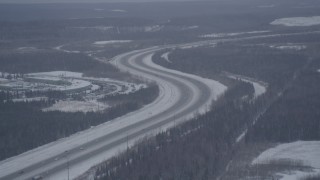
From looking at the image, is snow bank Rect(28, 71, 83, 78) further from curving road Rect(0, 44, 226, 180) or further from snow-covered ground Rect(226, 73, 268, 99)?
snow-covered ground Rect(226, 73, 268, 99)

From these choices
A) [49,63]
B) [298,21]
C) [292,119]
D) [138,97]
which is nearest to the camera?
[292,119]

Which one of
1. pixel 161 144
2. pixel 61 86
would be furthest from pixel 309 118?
pixel 61 86

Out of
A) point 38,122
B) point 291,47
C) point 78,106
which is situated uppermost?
point 38,122

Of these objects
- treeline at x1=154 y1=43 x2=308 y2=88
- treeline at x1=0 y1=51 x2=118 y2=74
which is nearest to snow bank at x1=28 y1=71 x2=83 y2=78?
treeline at x1=0 y1=51 x2=118 y2=74

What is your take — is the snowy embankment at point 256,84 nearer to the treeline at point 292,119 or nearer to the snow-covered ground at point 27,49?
the treeline at point 292,119

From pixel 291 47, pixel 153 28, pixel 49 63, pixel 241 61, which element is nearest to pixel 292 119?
pixel 241 61

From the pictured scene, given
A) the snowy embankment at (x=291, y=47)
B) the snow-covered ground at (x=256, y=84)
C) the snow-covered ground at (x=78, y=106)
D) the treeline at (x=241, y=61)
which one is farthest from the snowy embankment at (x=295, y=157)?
the snowy embankment at (x=291, y=47)

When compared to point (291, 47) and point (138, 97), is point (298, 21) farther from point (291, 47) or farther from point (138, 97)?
point (138, 97)
